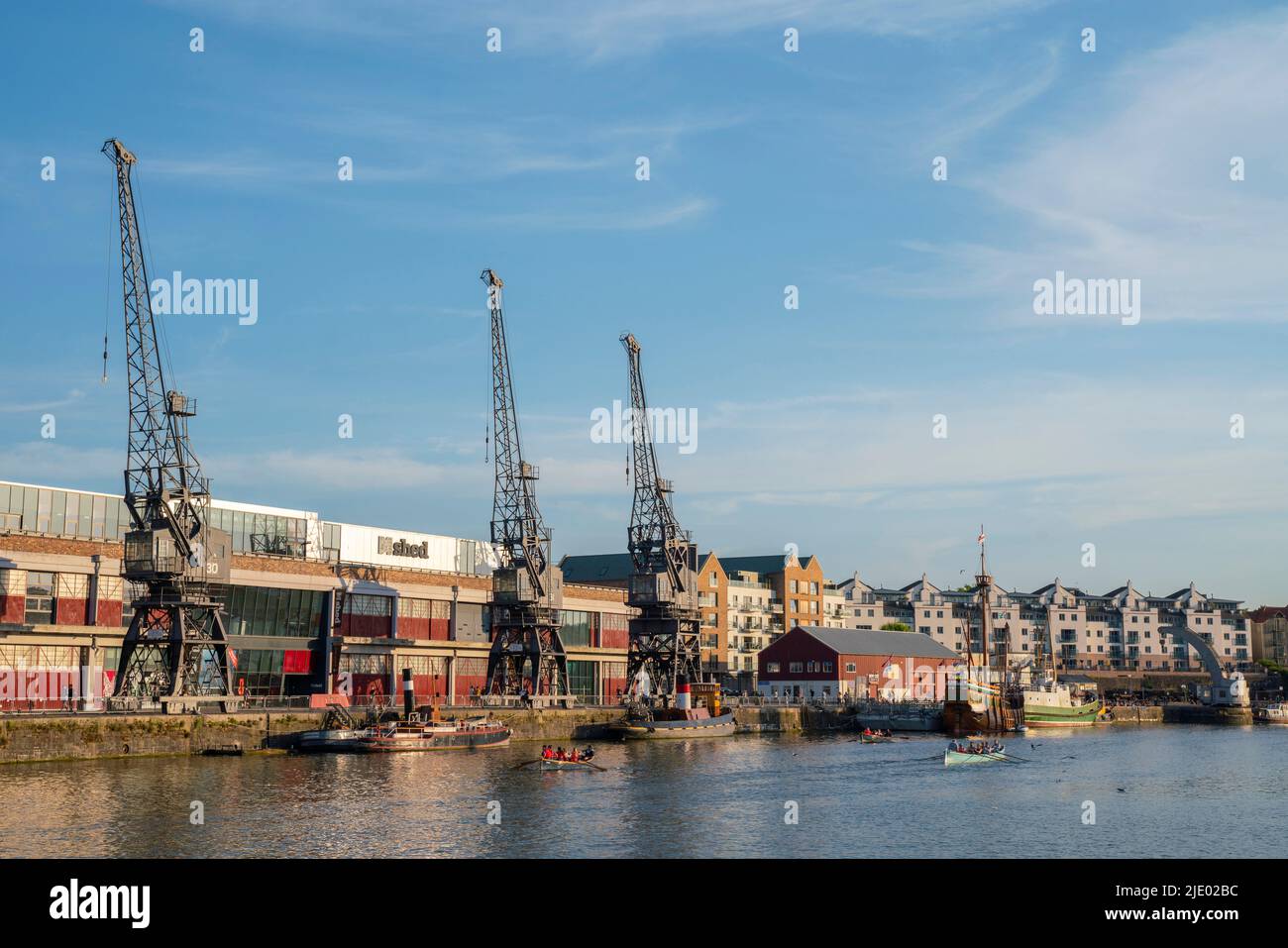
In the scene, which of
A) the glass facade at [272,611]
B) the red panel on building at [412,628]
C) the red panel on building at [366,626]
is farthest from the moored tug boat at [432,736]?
the red panel on building at [412,628]

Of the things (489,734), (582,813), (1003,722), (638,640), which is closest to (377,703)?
(489,734)

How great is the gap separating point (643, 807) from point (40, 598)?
51.9m

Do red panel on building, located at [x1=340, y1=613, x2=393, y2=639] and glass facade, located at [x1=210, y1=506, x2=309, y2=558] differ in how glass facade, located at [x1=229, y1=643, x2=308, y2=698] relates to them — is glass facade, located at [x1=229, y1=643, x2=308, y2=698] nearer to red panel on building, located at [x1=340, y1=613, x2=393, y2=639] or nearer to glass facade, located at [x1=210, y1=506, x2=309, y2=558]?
red panel on building, located at [x1=340, y1=613, x2=393, y2=639]

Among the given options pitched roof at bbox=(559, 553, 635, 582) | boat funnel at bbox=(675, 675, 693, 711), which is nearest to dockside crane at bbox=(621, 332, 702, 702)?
boat funnel at bbox=(675, 675, 693, 711)

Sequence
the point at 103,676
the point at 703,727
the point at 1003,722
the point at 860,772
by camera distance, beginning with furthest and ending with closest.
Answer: the point at 1003,722, the point at 703,727, the point at 103,676, the point at 860,772

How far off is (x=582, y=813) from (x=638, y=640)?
2958 inches

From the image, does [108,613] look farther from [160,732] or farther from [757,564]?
[757,564]

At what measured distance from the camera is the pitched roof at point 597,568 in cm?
17750

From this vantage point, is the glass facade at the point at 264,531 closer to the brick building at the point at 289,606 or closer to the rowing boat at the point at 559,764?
the brick building at the point at 289,606

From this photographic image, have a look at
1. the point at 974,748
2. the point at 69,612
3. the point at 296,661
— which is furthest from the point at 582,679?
the point at 69,612

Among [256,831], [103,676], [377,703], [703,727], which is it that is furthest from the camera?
[703,727]

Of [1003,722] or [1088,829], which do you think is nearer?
[1088,829]

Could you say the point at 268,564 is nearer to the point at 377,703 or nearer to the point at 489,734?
the point at 377,703
